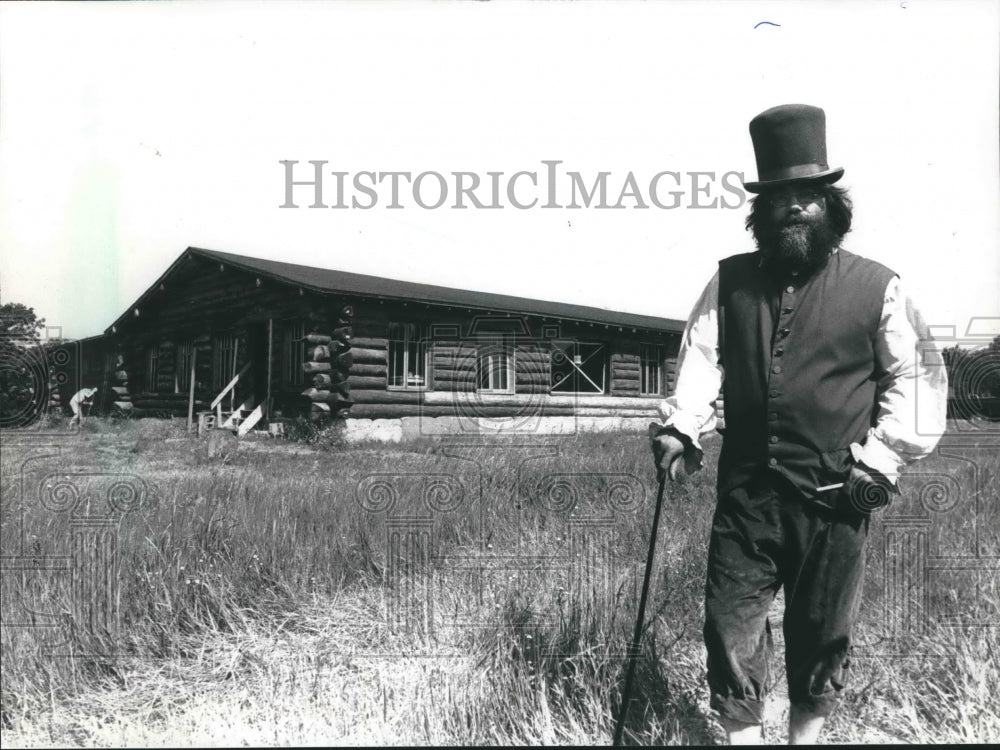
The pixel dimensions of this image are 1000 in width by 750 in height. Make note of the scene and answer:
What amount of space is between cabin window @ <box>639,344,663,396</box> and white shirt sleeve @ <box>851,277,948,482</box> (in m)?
8.74

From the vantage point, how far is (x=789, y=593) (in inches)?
82.1

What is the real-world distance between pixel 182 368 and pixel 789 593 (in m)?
11.3

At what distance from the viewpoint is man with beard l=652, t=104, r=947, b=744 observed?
1.98 meters

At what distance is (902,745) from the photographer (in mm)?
2332

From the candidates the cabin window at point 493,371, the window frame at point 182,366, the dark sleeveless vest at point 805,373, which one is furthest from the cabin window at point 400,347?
the dark sleeveless vest at point 805,373

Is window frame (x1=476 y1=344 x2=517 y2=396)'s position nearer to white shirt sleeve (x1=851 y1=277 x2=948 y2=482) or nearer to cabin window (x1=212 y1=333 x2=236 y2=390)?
white shirt sleeve (x1=851 y1=277 x2=948 y2=482)

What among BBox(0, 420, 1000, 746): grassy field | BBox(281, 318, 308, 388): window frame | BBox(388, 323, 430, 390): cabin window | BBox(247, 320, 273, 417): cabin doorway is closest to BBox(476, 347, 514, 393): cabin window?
BBox(388, 323, 430, 390): cabin window

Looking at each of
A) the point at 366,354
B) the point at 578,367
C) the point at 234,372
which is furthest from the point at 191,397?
the point at 578,367

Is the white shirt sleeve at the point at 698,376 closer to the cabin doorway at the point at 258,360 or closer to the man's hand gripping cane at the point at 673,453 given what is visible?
the man's hand gripping cane at the point at 673,453

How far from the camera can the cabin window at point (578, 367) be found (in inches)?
357

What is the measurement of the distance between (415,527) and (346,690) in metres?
1.05

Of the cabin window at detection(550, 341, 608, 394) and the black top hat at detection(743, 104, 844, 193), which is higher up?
the black top hat at detection(743, 104, 844, 193)

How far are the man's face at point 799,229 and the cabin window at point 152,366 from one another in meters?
11.8

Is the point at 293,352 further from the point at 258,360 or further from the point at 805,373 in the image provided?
the point at 805,373
